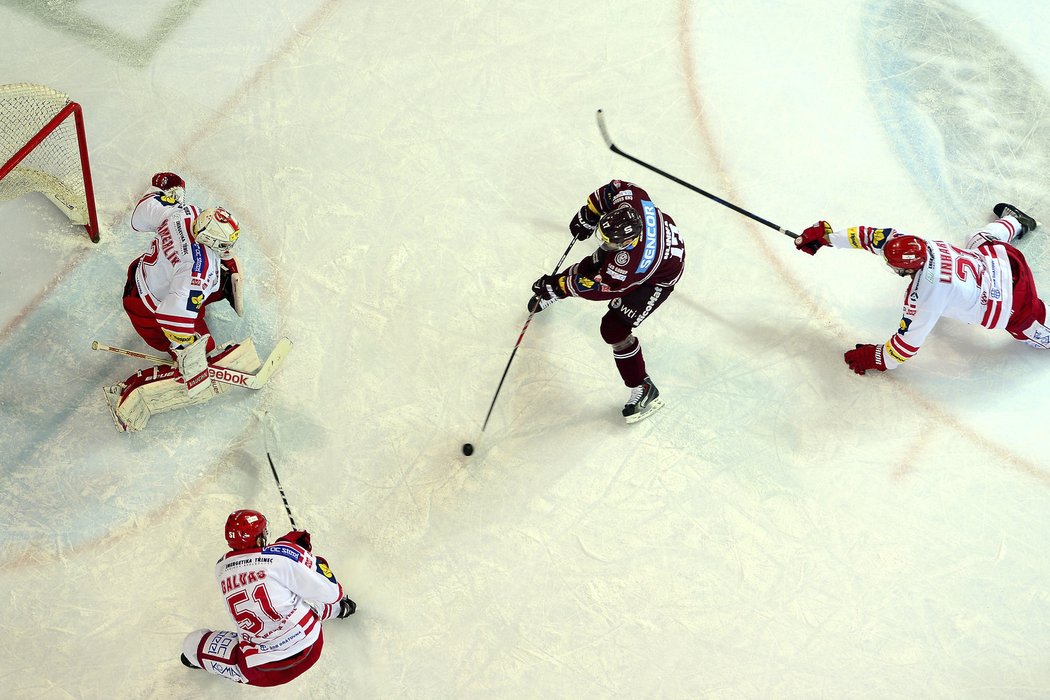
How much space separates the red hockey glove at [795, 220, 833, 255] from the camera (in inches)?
176

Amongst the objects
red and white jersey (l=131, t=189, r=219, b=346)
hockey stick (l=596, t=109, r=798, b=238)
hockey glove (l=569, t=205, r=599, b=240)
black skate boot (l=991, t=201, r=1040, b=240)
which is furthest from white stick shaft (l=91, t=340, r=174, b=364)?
black skate boot (l=991, t=201, r=1040, b=240)

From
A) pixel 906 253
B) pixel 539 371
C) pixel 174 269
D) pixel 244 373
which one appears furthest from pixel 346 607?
pixel 906 253

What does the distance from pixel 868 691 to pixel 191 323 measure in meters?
3.34

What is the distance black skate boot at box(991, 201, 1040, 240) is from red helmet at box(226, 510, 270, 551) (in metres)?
4.16

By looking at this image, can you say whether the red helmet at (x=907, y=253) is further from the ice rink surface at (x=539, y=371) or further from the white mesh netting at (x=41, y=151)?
the white mesh netting at (x=41, y=151)

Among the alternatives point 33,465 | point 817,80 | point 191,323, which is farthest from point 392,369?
point 817,80

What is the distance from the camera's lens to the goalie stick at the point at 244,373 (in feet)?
14.0

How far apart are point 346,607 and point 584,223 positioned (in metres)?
2.03

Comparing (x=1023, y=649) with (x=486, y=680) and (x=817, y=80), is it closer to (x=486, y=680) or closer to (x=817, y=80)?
(x=486, y=680)

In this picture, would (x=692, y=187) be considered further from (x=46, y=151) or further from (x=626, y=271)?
(x=46, y=151)

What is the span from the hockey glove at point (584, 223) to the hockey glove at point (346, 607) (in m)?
1.97

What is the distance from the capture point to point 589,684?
157 inches

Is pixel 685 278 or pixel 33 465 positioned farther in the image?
pixel 685 278

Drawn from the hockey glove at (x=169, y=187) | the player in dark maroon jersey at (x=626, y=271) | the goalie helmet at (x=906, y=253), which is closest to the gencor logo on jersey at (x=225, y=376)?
the hockey glove at (x=169, y=187)
